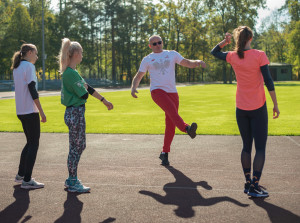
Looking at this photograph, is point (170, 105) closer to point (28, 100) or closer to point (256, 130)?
point (256, 130)

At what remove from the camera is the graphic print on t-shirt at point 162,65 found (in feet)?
20.2

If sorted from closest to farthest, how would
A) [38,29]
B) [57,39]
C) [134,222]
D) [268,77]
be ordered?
[134,222], [268,77], [38,29], [57,39]

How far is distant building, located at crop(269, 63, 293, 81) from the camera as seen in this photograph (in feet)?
250

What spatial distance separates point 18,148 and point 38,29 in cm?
4644

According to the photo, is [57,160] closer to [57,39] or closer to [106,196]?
[106,196]

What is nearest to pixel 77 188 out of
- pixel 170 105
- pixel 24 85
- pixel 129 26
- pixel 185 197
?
pixel 185 197

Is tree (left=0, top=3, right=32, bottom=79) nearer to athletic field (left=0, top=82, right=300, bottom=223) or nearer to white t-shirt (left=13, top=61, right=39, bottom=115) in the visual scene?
athletic field (left=0, top=82, right=300, bottom=223)

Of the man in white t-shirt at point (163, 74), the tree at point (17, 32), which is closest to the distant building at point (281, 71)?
the tree at point (17, 32)

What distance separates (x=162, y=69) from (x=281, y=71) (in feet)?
248

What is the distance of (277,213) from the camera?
3877 millimetres

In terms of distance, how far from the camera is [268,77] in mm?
4379

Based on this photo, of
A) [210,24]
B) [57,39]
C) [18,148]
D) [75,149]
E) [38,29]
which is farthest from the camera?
[210,24]

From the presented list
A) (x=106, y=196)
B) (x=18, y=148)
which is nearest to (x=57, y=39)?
(x=18, y=148)

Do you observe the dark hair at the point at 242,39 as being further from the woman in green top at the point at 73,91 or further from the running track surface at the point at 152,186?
the woman in green top at the point at 73,91
